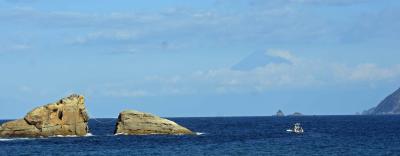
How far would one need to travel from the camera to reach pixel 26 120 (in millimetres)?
128750

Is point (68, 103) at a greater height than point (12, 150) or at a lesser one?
greater

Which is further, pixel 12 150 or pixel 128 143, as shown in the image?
pixel 128 143

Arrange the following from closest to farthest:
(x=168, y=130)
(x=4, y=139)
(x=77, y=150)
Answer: (x=77, y=150)
(x=4, y=139)
(x=168, y=130)

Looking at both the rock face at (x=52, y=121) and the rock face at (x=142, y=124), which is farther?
the rock face at (x=142, y=124)

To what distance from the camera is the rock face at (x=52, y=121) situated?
127562 millimetres

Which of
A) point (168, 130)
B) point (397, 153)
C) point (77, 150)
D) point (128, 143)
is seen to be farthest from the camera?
point (168, 130)

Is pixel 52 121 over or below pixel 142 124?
over

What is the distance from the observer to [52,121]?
12938 cm

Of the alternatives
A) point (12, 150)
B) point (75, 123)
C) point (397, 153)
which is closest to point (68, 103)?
point (75, 123)

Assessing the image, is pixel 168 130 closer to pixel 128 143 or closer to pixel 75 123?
pixel 75 123

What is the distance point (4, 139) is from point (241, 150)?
4339 centimetres

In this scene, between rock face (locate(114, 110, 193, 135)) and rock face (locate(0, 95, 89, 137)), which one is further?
rock face (locate(114, 110, 193, 135))

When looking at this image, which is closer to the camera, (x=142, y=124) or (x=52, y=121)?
(x=52, y=121)

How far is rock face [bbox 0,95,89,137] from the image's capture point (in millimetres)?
127562
